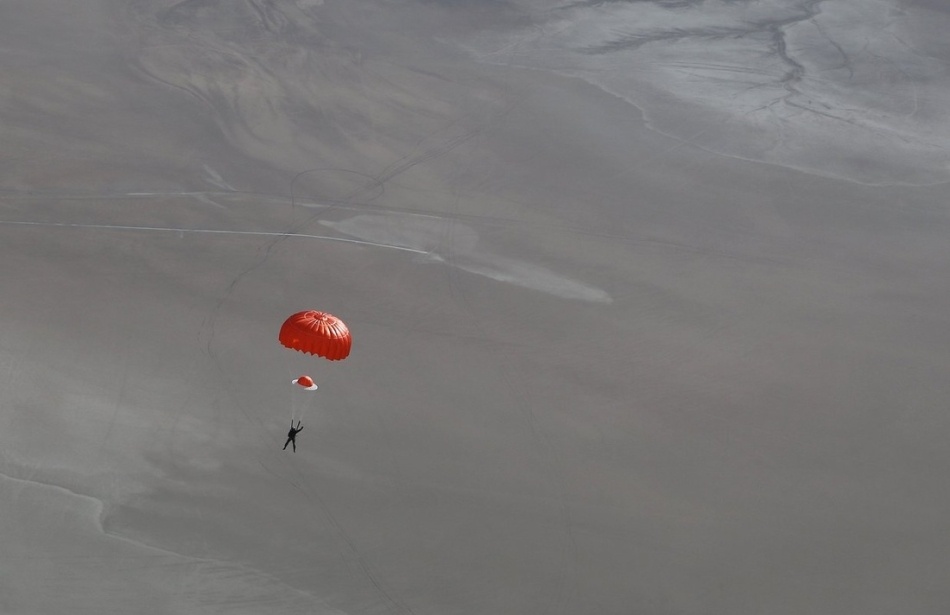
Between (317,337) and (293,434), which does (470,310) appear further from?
(293,434)

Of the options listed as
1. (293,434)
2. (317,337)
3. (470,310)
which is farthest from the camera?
(470,310)

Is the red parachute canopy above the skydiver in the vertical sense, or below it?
above

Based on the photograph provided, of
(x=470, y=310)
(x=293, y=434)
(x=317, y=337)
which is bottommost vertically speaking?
(x=293, y=434)

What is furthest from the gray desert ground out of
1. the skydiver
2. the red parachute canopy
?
the red parachute canopy

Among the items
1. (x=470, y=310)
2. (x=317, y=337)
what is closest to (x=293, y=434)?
(x=317, y=337)

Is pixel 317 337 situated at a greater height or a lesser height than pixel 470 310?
greater

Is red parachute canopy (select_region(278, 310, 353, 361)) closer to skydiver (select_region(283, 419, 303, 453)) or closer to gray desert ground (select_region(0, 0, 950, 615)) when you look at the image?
skydiver (select_region(283, 419, 303, 453))

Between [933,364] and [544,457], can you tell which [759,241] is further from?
[544,457]
